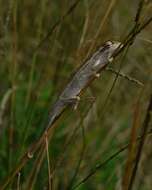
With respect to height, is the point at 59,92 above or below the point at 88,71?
above

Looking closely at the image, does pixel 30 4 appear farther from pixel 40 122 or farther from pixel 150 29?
pixel 40 122

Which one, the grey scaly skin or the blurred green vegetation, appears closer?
the grey scaly skin

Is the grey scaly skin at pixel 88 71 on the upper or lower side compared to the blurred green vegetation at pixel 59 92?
lower

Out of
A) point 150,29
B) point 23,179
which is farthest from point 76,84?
point 150,29

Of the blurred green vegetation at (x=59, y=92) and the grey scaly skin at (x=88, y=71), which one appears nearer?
the grey scaly skin at (x=88, y=71)

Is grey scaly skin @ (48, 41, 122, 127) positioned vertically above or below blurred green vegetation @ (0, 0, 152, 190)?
below
